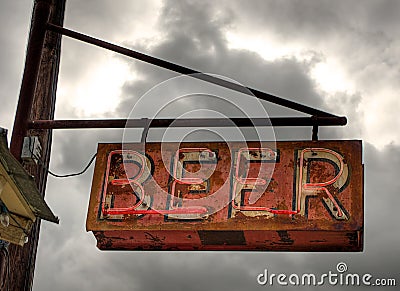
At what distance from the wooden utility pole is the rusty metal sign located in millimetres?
816

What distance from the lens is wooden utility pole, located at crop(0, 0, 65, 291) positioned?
8.49 m

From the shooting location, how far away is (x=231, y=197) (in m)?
8.06

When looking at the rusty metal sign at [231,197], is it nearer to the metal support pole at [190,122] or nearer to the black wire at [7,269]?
the metal support pole at [190,122]

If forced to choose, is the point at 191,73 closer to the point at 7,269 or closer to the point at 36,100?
the point at 36,100

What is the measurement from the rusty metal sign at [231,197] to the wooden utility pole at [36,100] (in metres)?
0.82

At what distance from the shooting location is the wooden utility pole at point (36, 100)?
849cm

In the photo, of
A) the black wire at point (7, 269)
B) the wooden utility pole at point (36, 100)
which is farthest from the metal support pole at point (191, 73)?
the black wire at point (7, 269)

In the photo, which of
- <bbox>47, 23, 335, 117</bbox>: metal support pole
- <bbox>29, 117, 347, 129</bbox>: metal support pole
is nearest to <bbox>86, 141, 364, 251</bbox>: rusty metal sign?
<bbox>29, 117, 347, 129</bbox>: metal support pole

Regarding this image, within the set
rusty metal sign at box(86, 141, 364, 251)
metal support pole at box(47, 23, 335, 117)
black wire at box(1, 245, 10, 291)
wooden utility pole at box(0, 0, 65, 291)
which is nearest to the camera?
rusty metal sign at box(86, 141, 364, 251)

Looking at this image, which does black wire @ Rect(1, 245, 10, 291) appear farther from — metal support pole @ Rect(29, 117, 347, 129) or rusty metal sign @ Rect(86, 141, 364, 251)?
metal support pole @ Rect(29, 117, 347, 129)

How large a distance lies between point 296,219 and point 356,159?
2.79 ft

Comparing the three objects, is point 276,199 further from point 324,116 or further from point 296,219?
point 324,116

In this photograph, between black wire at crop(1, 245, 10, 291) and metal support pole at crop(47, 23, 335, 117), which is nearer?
black wire at crop(1, 245, 10, 291)

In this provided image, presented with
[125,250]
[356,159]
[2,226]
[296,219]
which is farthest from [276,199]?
[2,226]
